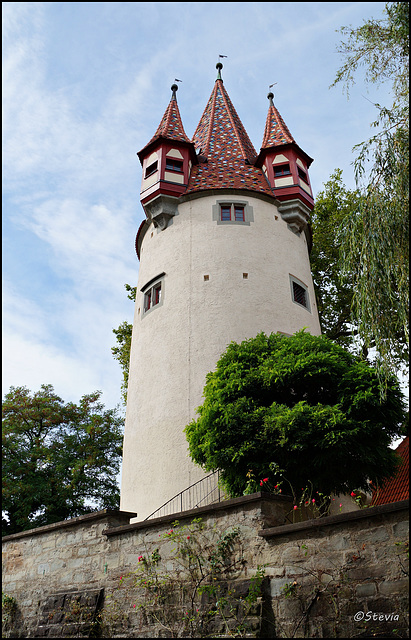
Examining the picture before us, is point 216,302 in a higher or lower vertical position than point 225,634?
higher

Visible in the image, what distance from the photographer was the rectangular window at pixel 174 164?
19234mm

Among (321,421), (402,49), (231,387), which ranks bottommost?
(321,421)

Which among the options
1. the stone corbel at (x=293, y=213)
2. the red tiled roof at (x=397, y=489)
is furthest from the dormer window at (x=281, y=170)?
the red tiled roof at (x=397, y=489)

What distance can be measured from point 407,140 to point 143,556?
24.7 feet

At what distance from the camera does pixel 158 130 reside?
21109mm

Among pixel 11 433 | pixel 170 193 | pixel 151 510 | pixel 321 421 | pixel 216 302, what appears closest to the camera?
pixel 321 421

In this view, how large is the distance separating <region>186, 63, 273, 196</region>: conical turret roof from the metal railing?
9.66 metres

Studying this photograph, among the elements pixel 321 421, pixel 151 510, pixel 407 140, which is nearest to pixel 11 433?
pixel 151 510

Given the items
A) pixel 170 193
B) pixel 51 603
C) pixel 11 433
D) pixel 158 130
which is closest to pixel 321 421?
pixel 51 603

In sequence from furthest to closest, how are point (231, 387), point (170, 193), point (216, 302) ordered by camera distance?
1. point (170, 193)
2. point (216, 302)
3. point (231, 387)

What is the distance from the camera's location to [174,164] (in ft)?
63.6

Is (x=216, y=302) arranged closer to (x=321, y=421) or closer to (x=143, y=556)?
(x=321, y=421)

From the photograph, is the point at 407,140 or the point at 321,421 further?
the point at 321,421

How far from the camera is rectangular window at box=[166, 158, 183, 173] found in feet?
63.1
